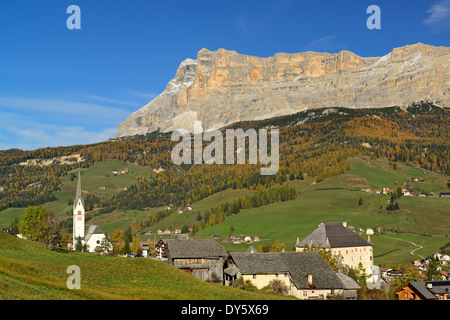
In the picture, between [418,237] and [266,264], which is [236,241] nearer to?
[418,237]

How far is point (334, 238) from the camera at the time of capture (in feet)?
400

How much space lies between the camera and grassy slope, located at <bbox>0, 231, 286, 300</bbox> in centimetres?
4031

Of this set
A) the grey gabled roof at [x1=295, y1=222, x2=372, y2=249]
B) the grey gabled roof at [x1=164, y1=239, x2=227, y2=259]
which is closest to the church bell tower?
the grey gabled roof at [x1=295, y1=222, x2=372, y2=249]

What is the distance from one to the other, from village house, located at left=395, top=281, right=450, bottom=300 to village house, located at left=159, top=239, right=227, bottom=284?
101 ft

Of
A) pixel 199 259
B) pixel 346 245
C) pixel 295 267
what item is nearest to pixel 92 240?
pixel 346 245

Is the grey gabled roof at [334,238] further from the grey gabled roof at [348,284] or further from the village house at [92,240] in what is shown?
the village house at [92,240]

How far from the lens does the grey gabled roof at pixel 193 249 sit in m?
85.1

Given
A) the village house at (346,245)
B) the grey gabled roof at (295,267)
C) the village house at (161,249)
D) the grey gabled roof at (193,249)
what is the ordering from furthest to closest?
the village house at (346,245) < the village house at (161,249) < the grey gabled roof at (193,249) < the grey gabled roof at (295,267)

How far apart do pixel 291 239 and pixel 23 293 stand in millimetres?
153725

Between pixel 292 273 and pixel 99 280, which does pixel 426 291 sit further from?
pixel 99 280

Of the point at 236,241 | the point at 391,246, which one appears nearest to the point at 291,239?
the point at 236,241

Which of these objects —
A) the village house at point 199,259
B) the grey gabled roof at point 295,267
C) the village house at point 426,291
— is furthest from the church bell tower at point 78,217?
the village house at point 426,291

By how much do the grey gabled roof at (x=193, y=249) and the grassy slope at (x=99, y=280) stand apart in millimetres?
18107

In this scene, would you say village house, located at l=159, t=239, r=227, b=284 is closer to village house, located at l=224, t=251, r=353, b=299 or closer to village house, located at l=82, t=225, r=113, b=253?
village house, located at l=224, t=251, r=353, b=299
